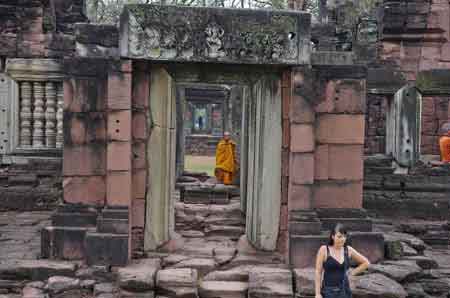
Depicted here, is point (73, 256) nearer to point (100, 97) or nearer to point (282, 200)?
point (100, 97)

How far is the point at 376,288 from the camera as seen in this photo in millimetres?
5480

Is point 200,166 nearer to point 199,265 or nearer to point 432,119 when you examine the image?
point 432,119

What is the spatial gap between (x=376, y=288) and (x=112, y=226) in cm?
276

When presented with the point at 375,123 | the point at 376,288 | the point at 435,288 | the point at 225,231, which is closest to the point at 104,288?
the point at 376,288

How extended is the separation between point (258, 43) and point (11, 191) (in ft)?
18.3

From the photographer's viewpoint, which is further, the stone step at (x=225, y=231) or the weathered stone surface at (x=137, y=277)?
the stone step at (x=225, y=231)

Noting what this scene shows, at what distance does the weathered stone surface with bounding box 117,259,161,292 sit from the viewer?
553 centimetres

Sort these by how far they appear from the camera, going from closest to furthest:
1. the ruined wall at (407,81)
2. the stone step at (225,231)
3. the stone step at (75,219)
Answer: the stone step at (75,219), the stone step at (225,231), the ruined wall at (407,81)

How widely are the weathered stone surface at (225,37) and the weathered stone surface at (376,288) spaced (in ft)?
7.83

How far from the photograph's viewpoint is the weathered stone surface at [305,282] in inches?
218

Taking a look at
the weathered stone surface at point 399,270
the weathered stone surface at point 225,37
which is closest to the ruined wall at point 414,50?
the weathered stone surface at point 399,270

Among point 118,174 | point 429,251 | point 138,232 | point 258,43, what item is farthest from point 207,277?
point 429,251

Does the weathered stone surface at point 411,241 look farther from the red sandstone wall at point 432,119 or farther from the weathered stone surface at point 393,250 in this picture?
the red sandstone wall at point 432,119

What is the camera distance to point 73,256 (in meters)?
6.24
